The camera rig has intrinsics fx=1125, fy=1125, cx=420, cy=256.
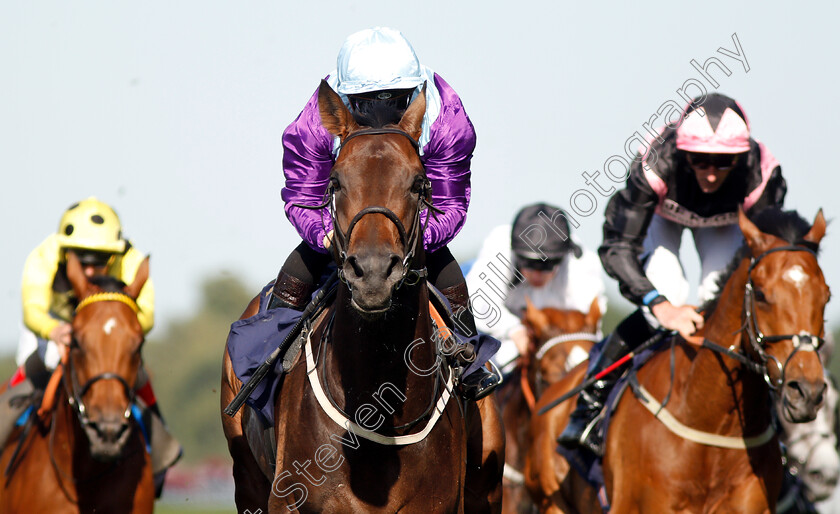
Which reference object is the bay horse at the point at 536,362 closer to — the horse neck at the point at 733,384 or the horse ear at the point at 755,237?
the horse neck at the point at 733,384

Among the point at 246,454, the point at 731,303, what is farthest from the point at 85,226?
the point at 731,303

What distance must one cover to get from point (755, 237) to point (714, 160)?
0.91 meters

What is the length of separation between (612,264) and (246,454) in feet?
8.58

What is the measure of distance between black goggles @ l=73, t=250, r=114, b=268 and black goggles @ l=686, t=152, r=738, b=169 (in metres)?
4.31

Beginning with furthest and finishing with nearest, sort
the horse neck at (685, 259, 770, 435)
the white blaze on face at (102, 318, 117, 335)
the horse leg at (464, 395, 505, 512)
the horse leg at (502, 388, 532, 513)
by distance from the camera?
1. the horse leg at (502, 388, 532, 513)
2. the white blaze on face at (102, 318, 117, 335)
3. the horse neck at (685, 259, 770, 435)
4. the horse leg at (464, 395, 505, 512)

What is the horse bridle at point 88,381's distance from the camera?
22.5 ft

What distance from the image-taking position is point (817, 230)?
6078 millimetres

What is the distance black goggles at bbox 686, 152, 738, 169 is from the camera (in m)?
6.86

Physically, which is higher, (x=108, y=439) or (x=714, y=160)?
(x=714, y=160)

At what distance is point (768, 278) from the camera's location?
5.90 m

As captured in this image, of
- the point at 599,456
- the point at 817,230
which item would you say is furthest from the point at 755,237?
the point at 599,456

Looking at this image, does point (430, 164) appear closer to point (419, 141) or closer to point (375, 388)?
point (419, 141)

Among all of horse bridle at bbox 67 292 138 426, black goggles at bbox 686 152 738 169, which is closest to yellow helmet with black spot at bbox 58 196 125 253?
horse bridle at bbox 67 292 138 426

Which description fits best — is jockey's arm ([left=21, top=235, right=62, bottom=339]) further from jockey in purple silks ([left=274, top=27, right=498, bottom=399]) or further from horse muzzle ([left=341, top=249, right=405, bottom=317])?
horse muzzle ([left=341, top=249, right=405, bottom=317])
